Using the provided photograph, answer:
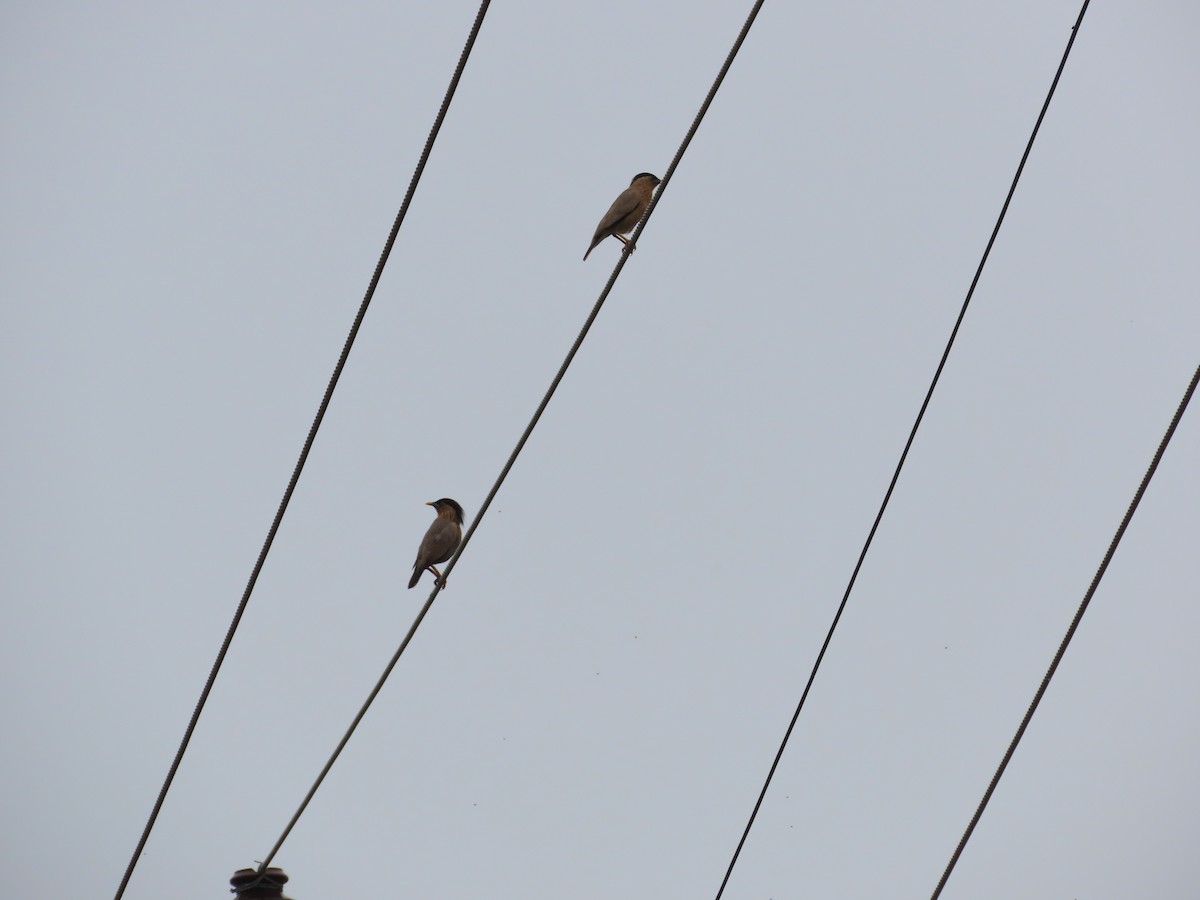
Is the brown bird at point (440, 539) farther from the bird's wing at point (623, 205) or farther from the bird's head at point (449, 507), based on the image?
the bird's wing at point (623, 205)

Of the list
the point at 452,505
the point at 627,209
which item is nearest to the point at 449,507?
the point at 452,505

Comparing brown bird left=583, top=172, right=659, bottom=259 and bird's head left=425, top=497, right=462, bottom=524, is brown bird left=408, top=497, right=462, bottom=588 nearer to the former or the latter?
bird's head left=425, top=497, right=462, bottom=524

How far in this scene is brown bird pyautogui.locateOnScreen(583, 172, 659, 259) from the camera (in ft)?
29.8

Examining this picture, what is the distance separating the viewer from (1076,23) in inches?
211

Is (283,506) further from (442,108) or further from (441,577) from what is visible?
(441,577)

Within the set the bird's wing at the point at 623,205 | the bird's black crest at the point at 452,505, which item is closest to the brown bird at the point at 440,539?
the bird's black crest at the point at 452,505

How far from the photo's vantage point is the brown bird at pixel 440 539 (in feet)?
27.6

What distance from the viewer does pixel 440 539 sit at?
8.41 meters

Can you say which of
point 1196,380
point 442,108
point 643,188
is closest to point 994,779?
point 1196,380

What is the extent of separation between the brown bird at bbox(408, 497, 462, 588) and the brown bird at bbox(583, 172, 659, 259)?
2.09 meters

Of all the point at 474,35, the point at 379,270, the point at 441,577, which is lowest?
the point at 441,577

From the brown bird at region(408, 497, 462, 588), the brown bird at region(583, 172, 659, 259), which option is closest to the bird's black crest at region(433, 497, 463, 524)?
the brown bird at region(408, 497, 462, 588)

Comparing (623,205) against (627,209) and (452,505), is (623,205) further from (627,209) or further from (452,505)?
(452,505)

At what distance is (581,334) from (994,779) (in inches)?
85.4
